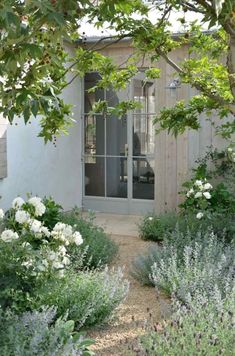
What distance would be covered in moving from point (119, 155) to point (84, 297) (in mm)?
6079

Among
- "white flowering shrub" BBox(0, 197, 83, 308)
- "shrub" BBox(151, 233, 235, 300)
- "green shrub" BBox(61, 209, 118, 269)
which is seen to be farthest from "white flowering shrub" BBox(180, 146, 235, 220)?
"white flowering shrub" BBox(0, 197, 83, 308)

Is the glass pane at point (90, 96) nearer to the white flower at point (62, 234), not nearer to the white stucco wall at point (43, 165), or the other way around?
the white stucco wall at point (43, 165)

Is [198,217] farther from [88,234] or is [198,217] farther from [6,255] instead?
[6,255]

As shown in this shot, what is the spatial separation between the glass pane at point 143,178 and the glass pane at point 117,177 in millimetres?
231

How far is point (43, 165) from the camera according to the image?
29.7 feet

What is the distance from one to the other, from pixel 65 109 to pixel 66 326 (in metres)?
1.45

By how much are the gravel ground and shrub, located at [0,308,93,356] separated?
309 millimetres

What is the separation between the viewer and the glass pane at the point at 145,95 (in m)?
9.47

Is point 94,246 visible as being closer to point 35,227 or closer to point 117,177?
point 35,227

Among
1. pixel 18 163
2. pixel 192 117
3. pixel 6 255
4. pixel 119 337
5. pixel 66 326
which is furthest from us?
pixel 18 163

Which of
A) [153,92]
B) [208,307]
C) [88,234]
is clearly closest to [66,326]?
[208,307]

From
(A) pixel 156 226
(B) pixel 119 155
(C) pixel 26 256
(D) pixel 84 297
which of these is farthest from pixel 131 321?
(B) pixel 119 155

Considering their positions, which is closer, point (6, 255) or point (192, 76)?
point (6, 255)

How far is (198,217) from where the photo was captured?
643 cm
